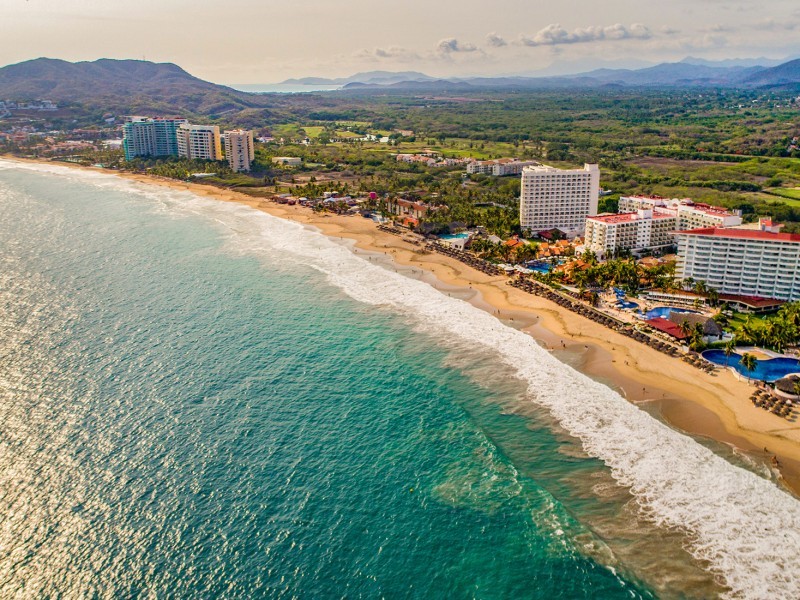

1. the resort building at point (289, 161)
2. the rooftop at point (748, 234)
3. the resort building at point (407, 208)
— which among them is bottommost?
the resort building at point (407, 208)

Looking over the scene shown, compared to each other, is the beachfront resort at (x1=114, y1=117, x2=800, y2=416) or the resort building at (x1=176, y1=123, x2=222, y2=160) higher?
the resort building at (x1=176, y1=123, x2=222, y2=160)

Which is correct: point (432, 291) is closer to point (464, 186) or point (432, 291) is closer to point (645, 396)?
point (645, 396)

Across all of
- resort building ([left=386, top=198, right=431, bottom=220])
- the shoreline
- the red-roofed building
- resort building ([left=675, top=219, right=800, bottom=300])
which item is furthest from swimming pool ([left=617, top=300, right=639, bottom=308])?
resort building ([left=386, top=198, right=431, bottom=220])

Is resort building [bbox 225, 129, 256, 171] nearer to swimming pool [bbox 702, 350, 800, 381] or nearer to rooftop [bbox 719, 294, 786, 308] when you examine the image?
rooftop [bbox 719, 294, 786, 308]

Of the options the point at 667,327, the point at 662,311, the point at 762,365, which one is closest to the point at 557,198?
the point at 662,311

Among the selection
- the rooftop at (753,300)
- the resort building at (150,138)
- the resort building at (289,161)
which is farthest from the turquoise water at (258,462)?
the resort building at (150,138)

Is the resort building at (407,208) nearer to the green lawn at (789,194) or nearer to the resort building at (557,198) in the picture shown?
the resort building at (557,198)

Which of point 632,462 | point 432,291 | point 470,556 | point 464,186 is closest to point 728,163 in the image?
point 464,186

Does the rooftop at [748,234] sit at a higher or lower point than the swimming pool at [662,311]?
higher
